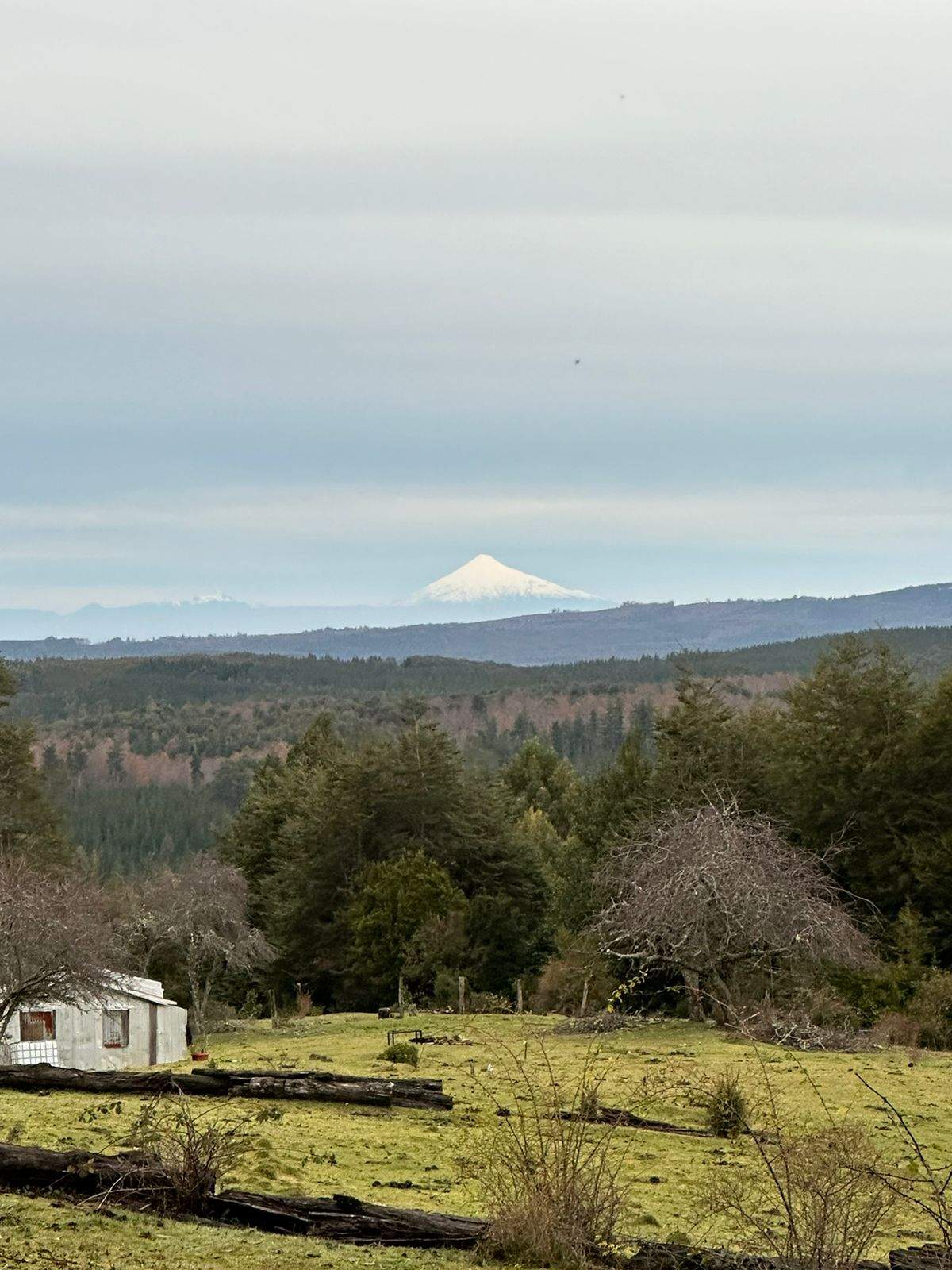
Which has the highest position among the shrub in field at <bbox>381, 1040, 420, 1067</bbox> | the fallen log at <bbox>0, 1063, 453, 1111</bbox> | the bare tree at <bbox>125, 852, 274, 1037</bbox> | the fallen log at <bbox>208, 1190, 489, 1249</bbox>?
the fallen log at <bbox>208, 1190, 489, 1249</bbox>

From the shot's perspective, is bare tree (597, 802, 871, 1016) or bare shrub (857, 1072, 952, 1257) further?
bare tree (597, 802, 871, 1016)

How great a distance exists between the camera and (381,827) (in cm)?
5472

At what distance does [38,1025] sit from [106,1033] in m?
1.68

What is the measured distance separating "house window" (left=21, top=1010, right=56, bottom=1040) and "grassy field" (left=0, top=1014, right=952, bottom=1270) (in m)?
3.51

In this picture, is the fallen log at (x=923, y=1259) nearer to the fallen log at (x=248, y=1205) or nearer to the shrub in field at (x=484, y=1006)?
the fallen log at (x=248, y=1205)

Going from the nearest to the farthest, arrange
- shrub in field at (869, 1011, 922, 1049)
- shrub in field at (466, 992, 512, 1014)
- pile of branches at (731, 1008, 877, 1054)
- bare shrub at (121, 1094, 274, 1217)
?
bare shrub at (121, 1094, 274, 1217), pile of branches at (731, 1008, 877, 1054), shrub in field at (869, 1011, 922, 1049), shrub in field at (466, 992, 512, 1014)

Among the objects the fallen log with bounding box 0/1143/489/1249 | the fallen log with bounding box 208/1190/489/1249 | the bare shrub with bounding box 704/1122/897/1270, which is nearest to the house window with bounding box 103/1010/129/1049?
the fallen log with bounding box 0/1143/489/1249

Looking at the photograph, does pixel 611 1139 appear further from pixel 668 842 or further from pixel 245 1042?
pixel 245 1042

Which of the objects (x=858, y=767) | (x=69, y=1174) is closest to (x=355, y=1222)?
(x=69, y=1174)

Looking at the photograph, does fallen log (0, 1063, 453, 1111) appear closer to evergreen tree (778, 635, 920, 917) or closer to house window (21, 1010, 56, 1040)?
house window (21, 1010, 56, 1040)

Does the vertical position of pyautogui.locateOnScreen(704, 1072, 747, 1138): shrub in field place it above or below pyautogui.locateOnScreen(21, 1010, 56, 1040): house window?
above

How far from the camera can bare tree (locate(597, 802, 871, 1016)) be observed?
1141 inches

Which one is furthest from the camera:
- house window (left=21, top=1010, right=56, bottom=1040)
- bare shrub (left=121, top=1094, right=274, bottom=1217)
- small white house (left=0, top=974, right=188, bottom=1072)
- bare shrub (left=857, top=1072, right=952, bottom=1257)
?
house window (left=21, top=1010, right=56, bottom=1040)

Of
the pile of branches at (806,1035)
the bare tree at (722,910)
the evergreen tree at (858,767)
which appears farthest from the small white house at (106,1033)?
the evergreen tree at (858,767)
